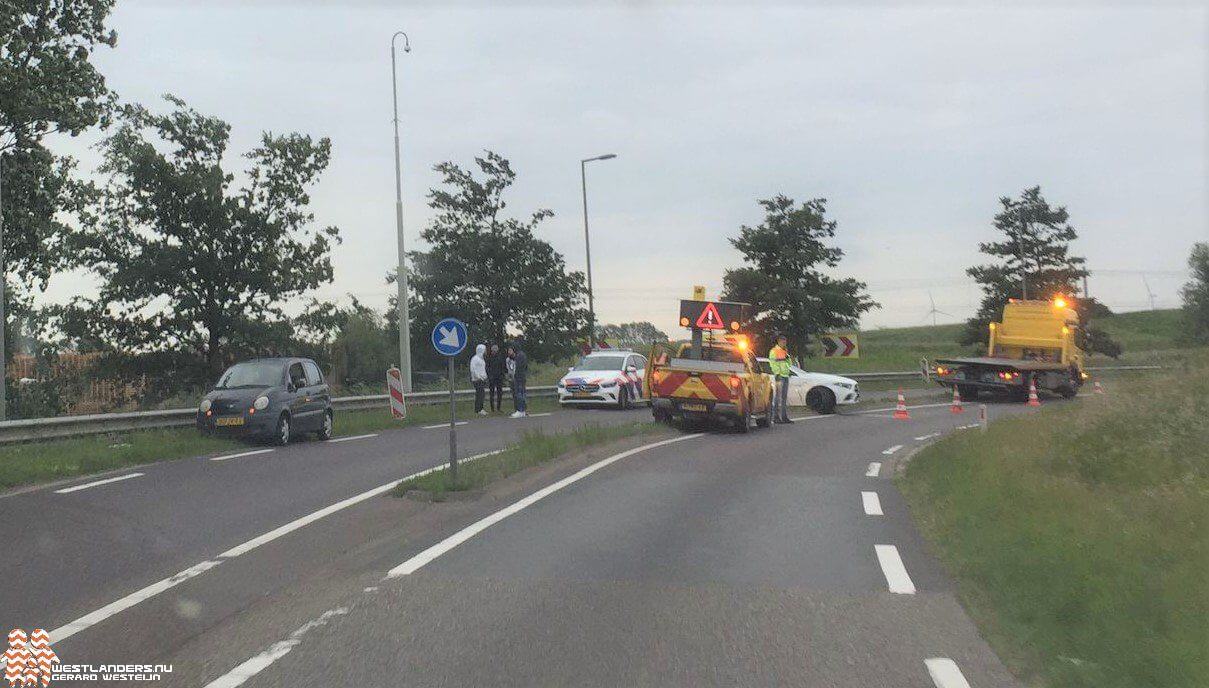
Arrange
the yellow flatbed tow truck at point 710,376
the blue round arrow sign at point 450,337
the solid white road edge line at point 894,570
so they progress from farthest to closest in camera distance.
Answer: the yellow flatbed tow truck at point 710,376 → the blue round arrow sign at point 450,337 → the solid white road edge line at point 894,570

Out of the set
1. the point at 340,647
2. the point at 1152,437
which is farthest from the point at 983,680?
the point at 1152,437

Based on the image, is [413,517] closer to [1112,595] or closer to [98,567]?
[98,567]

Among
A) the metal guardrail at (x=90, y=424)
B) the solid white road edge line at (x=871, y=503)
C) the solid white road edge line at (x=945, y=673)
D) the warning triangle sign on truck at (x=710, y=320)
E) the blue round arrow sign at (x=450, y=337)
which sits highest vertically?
the warning triangle sign on truck at (x=710, y=320)

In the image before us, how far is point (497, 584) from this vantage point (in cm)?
700

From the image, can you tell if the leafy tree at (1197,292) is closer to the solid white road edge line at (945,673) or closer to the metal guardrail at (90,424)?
the metal guardrail at (90,424)

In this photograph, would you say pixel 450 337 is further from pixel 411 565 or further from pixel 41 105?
pixel 41 105

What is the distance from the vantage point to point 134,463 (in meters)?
14.9

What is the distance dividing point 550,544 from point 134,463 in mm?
8977

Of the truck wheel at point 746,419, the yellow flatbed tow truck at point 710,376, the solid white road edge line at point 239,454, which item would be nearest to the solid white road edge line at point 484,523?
the yellow flatbed tow truck at point 710,376

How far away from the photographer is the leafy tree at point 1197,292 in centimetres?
7081

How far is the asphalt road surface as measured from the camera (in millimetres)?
5211

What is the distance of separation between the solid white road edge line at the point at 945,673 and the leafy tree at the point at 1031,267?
62501mm

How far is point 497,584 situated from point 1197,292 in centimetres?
8220

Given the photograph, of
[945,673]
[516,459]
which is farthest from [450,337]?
[945,673]
